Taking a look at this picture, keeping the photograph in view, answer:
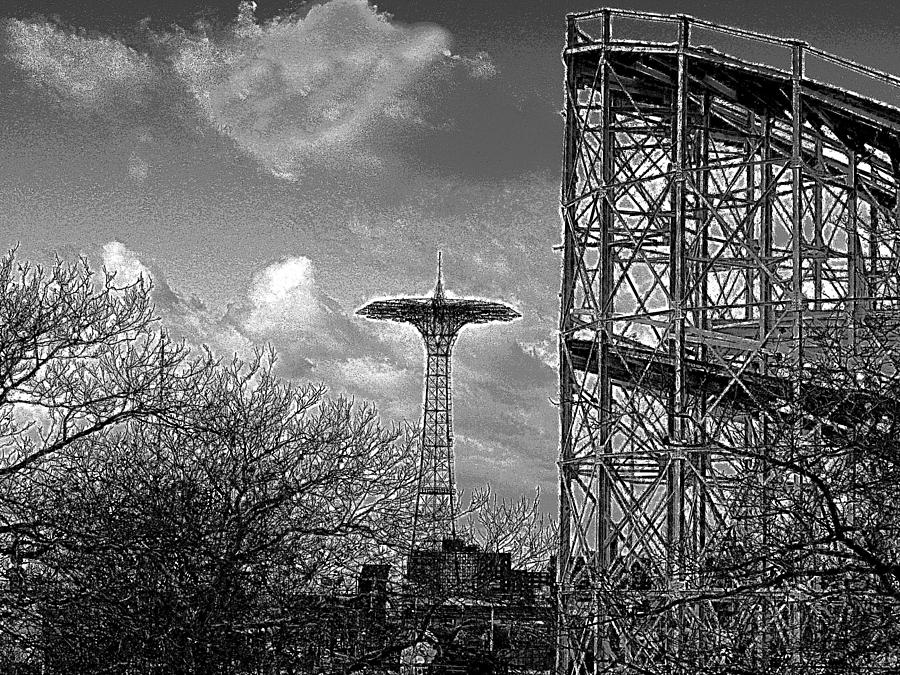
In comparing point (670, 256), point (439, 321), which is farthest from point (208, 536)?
point (439, 321)

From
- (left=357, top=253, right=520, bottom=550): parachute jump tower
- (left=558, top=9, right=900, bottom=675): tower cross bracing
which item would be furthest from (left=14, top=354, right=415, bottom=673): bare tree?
(left=357, top=253, right=520, bottom=550): parachute jump tower

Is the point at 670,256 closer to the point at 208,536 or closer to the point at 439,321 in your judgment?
the point at 208,536

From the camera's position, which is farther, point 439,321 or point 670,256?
point 439,321

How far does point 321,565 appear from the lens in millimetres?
17250

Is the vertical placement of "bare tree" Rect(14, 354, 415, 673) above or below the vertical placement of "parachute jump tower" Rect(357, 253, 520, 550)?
below

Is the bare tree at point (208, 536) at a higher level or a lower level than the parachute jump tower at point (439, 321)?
lower

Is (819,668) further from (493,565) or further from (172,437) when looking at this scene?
(172,437)

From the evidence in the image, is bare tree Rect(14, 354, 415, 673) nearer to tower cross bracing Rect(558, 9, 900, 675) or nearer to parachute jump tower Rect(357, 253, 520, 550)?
tower cross bracing Rect(558, 9, 900, 675)

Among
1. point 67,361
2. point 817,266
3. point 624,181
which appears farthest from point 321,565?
point 817,266

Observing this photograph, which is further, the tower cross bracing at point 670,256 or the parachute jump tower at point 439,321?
the parachute jump tower at point 439,321

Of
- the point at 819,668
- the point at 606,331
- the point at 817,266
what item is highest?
the point at 817,266

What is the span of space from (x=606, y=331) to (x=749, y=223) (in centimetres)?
489

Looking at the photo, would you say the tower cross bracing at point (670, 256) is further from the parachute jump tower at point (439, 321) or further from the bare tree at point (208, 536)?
the parachute jump tower at point (439, 321)

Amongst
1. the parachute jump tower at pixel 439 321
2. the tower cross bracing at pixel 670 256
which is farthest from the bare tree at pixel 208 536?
the parachute jump tower at pixel 439 321
